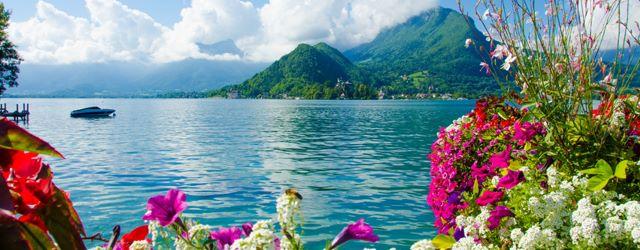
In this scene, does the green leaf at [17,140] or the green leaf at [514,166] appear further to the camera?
the green leaf at [514,166]

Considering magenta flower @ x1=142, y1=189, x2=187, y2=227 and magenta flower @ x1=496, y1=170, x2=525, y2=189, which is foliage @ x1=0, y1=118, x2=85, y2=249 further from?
magenta flower @ x1=496, y1=170, x2=525, y2=189

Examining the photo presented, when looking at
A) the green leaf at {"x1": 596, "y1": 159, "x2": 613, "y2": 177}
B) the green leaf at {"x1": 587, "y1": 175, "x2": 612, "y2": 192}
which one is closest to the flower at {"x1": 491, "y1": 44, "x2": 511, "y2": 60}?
the green leaf at {"x1": 596, "y1": 159, "x2": 613, "y2": 177}

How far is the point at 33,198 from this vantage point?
1.09 meters

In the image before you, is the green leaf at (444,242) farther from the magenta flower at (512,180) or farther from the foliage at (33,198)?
the foliage at (33,198)

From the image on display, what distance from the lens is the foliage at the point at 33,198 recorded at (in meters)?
0.96

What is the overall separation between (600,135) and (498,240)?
83.5 inches

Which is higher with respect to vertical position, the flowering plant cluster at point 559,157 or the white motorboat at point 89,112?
the flowering plant cluster at point 559,157

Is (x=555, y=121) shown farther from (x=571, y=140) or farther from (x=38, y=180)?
(x=38, y=180)

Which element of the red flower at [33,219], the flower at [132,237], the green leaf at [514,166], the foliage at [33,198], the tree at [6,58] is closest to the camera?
the foliage at [33,198]

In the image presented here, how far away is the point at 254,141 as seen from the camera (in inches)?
1205

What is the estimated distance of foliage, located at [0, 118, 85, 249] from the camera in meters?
0.96

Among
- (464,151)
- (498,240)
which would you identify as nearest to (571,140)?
(498,240)

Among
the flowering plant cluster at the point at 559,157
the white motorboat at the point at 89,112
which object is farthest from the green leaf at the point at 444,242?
the white motorboat at the point at 89,112

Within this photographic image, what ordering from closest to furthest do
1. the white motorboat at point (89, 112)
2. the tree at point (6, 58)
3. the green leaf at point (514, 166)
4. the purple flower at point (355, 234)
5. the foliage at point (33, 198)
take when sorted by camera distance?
the foliage at point (33, 198)
the purple flower at point (355, 234)
the green leaf at point (514, 166)
the tree at point (6, 58)
the white motorboat at point (89, 112)
